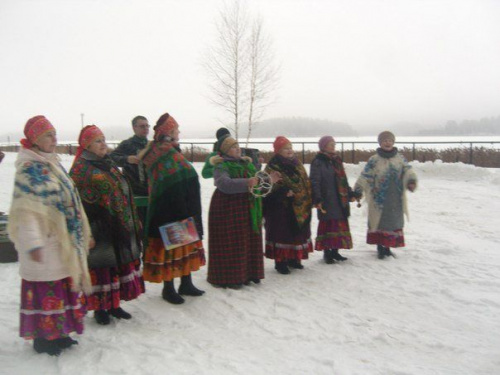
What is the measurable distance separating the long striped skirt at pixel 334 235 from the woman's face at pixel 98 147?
Result: 2.99 metres

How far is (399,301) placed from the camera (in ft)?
13.8

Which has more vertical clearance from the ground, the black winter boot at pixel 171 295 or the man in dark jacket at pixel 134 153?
the man in dark jacket at pixel 134 153

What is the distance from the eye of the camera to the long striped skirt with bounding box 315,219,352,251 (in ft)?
17.7

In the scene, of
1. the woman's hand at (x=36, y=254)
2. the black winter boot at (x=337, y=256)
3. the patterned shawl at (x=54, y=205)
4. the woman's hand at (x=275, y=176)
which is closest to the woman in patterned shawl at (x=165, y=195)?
the patterned shawl at (x=54, y=205)

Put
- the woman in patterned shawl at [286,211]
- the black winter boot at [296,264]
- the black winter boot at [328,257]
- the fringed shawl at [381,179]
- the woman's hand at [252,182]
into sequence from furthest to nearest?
the fringed shawl at [381,179], the black winter boot at [328,257], the black winter boot at [296,264], the woman in patterned shawl at [286,211], the woman's hand at [252,182]

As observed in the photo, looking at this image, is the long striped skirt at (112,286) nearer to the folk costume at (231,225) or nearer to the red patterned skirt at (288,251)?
the folk costume at (231,225)

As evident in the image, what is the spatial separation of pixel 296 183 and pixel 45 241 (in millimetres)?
2973

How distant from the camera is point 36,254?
9.26 feet

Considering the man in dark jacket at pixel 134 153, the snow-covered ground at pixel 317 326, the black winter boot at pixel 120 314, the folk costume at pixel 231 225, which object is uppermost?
the man in dark jacket at pixel 134 153

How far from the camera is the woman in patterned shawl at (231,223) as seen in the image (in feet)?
14.7

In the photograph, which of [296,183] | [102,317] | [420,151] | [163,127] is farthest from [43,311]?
[420,151]

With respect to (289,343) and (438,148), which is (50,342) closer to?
(289,343)

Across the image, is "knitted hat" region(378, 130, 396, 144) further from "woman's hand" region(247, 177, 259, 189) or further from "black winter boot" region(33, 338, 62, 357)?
"black winter boot" region(33, 338, 62, 357)

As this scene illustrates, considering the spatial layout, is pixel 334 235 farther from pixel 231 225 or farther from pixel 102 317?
pixel 102 317
